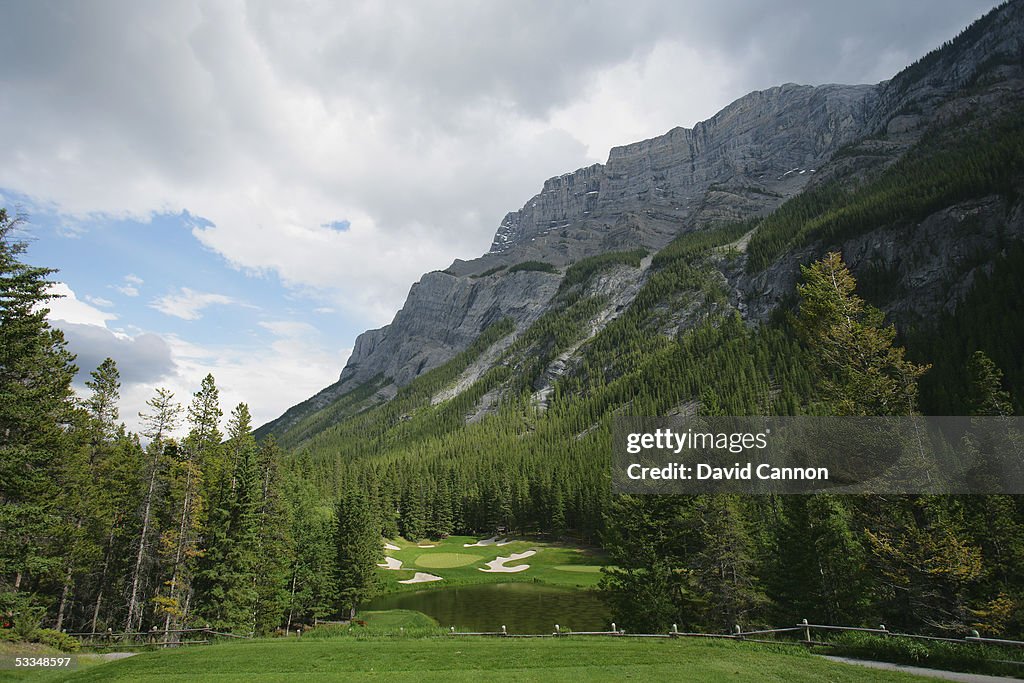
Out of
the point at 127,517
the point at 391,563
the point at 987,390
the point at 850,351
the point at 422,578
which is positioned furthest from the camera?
the point at 391,563

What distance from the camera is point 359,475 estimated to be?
325ft

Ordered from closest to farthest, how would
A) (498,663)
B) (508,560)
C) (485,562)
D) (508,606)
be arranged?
(498,663)
(508,606)
(485,562)
(508,560)

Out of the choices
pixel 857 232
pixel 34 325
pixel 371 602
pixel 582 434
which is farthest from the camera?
pixel 582 434

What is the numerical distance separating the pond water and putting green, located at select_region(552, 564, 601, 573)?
10297 millimetres

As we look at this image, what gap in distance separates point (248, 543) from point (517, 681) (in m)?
25.4

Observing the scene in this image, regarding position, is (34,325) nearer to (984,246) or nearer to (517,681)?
(517,681)

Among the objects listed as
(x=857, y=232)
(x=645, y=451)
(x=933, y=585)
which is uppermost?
(x=857, y=232)

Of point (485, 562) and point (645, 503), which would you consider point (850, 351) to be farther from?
point (485, 562)

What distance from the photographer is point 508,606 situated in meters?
48.7

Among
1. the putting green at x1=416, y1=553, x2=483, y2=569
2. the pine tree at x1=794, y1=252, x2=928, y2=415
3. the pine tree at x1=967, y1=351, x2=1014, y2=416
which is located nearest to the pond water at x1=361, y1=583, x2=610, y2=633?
the putting green at x1=416, y1=553, x2=483, y2=569

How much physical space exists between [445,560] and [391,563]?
28.7 ft

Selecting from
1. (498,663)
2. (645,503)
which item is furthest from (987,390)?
(498,663)

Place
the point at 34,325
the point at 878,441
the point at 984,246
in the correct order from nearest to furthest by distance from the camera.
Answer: the point at 878,441, the point at 34,325, the point at 984,246

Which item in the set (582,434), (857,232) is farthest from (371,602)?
(857,232)
